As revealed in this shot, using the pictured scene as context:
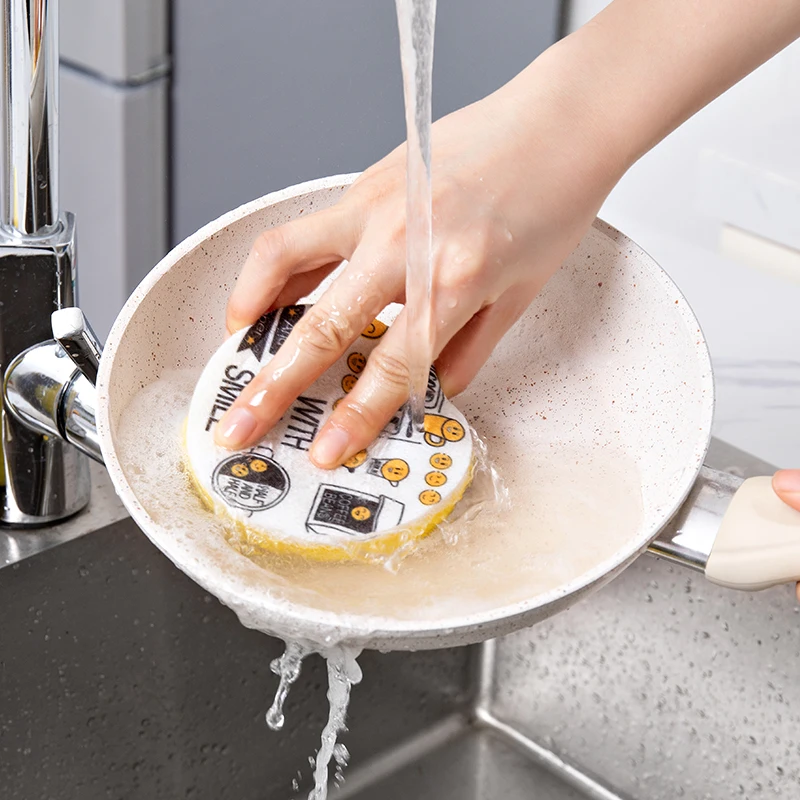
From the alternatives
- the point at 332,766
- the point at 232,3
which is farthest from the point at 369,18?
the point at 332,766

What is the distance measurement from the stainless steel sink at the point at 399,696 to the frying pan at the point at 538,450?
17cm

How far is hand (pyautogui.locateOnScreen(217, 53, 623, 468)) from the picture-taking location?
45 cm

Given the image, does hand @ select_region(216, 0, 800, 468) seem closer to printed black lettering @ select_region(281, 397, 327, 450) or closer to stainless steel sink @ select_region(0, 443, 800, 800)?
printed black lettering @ select_region(281, 397, 327, 450)

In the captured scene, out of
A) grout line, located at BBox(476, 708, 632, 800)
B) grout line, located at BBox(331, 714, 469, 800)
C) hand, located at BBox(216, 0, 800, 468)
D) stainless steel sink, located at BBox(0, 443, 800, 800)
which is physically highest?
hand, located at BBox(216, 0, 800, 468)

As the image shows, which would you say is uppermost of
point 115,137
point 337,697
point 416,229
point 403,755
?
point 416,229

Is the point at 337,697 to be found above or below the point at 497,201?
below

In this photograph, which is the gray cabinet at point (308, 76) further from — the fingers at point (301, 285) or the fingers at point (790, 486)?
the fingers at point (790, 486)

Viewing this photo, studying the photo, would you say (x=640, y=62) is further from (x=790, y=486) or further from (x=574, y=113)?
(x=790, y=486)

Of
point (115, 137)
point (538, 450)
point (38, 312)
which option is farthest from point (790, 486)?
point (115, 137)

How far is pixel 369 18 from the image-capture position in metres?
0.81

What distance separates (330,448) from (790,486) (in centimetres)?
18

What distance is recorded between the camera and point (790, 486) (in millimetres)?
445

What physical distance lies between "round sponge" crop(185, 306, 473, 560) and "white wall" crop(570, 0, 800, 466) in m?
0.36

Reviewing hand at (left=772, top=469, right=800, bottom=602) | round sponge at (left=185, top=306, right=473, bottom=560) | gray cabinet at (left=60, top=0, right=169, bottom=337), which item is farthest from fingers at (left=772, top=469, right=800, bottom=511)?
gray cabinet at (left=60, top=0, right=169, bottom=337)
